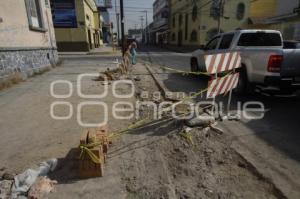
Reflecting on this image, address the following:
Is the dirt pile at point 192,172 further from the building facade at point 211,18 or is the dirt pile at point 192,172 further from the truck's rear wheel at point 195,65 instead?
the building facade at point 211,18

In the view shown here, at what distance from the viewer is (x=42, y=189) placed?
10.2 ft

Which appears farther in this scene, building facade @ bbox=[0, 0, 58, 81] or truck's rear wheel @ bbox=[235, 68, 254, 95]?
building facade @ bbox=[0, 0, 58, 81]

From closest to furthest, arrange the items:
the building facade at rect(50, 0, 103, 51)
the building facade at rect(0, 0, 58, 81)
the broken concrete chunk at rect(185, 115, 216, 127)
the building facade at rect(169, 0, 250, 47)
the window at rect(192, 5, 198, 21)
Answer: the broken concrete chunk at rect(185, 115, 216, 127)
the building facade at rect(0, 0, 58, 81)
the building facade at rect(50, 0, 103, 51)
the building facade at rect(169, 0, 250, 47)
the window at rect(192, 5, 198, 21)

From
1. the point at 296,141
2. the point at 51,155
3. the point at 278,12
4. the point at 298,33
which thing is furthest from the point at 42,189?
the point at 278,12

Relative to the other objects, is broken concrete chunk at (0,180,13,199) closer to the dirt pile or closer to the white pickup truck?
the dirt pile

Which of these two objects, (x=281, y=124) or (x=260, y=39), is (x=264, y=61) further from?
(x=281, y=124)

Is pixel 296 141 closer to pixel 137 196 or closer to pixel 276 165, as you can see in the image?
pixel 276 165

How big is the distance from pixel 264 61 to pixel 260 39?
5.39ft

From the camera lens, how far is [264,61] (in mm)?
6383

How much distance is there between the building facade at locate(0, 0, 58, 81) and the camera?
32.1ft

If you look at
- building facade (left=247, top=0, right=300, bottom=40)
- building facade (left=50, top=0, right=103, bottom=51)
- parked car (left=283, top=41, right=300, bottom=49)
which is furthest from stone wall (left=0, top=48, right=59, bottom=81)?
building facade (left=247, top=0, right=300, bottom=40)

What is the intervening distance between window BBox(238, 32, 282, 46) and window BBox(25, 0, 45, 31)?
1062 centimetres

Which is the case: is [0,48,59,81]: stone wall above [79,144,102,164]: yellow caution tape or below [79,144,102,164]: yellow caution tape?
above

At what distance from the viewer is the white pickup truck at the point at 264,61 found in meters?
6.25
